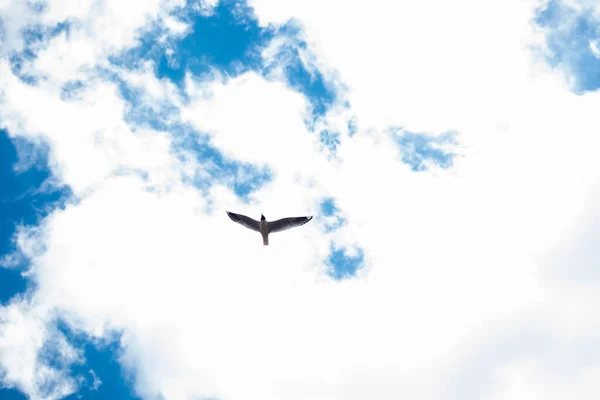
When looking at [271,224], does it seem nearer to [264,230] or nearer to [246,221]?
[264,230]

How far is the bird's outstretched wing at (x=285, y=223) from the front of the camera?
51.8m

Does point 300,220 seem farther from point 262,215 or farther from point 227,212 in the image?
point 227,212

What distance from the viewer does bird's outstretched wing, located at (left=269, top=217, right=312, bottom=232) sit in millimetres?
51812

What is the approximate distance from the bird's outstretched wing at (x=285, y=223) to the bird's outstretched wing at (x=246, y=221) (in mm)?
1814

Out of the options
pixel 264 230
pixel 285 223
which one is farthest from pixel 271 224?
Result: pixel 285 223

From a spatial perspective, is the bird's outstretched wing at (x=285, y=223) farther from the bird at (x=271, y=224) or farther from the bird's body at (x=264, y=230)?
the bird's body at (x=264, y=230)

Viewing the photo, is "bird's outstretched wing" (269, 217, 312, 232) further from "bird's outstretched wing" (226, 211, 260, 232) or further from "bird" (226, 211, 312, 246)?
"bird's outstretched wing" (226, 211, 260, 232)

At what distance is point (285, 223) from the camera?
171 ft

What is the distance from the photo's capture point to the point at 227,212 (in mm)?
53344

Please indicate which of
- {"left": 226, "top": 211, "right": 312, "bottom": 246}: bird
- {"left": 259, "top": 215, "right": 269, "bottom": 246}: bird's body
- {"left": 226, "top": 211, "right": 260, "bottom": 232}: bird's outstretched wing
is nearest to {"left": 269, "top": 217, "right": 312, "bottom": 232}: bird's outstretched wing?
{"left": 226, "top": 211, "right": 312, "bottom": 246}: bird

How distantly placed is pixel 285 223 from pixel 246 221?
464 centimetres

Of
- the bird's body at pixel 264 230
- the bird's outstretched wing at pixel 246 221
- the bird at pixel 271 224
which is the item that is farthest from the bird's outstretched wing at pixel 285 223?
the bird's outstretched wing at pixel 246 221

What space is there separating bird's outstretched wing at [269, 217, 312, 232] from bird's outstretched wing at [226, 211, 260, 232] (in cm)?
181

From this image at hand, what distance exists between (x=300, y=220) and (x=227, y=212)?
28.1 feet
